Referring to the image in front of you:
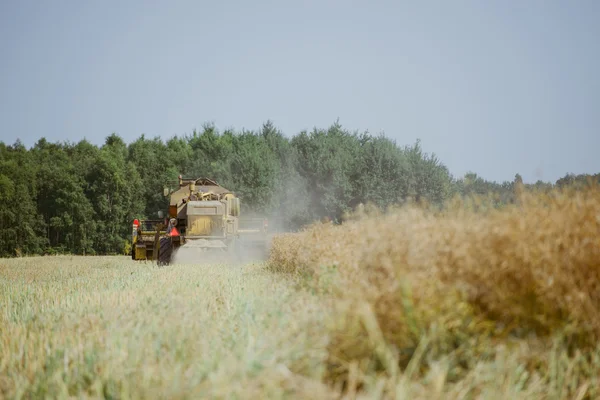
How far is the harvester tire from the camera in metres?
17.8

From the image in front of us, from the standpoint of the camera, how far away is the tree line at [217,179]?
45.4 meters

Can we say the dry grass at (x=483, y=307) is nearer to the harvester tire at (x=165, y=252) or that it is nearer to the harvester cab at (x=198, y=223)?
the harvester cab at (x=198, y=223)

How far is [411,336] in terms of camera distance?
3.74 metres

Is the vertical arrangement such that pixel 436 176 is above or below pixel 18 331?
above

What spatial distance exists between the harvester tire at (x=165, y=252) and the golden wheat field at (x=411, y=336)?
42.0 feet

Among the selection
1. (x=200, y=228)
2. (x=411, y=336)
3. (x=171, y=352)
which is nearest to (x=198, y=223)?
(x=200, y=228)

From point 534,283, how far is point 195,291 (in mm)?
5301

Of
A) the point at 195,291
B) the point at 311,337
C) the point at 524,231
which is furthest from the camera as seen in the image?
the point at 195,291

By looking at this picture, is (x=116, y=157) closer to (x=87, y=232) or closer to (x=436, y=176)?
(x=87, y=232)

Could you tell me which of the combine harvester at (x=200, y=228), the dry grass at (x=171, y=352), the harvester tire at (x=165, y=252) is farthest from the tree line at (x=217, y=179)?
the dry grass at (x=171, y=352)

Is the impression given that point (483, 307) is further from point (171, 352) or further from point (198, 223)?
point (198, 223)

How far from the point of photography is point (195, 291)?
27.2 ft

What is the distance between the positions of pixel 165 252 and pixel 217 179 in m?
27.9

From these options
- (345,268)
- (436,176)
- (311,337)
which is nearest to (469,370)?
(311,337)
